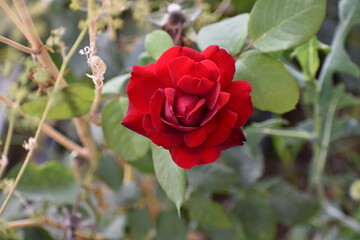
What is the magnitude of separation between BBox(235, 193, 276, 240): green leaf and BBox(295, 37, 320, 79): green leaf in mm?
226

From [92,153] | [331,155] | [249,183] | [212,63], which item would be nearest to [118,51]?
[92,153]

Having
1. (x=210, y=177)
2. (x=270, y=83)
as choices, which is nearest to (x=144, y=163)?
(x=210, y=177)

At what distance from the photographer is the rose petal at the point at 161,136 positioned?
312 millimetres

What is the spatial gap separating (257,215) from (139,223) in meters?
0.16

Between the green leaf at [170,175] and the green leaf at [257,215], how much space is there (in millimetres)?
291

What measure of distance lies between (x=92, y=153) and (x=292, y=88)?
0.97 ft

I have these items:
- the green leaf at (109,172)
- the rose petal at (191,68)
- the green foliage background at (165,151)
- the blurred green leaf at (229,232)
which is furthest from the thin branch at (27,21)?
the blurred green leaf at (229,232)

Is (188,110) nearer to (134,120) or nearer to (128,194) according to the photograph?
(134,120)

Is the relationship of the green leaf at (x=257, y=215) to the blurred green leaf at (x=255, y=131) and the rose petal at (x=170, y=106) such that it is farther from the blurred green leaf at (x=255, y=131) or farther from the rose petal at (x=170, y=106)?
the rose petal at (x=170, y=106)

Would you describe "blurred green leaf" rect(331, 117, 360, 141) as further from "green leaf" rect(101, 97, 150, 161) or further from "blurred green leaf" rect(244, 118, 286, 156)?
"green leaf" rect(101, 97, 150, 161)

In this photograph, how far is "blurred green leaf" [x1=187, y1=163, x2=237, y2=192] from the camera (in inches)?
21.4

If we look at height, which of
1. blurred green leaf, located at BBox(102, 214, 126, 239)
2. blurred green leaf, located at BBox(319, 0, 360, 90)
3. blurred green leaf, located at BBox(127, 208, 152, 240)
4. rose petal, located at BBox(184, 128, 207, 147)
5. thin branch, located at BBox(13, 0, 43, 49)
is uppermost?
thin branch, located at BBox(13, 0, 43, 49)

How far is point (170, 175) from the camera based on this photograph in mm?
352

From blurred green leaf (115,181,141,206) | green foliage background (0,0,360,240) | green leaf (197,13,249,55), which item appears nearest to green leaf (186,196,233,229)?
green foliage background (0,0,360,240)
